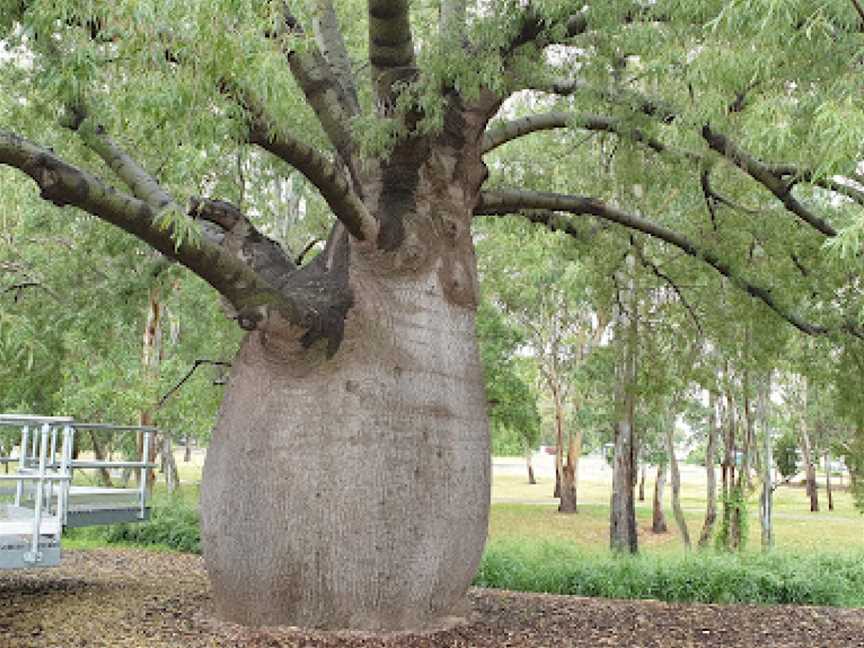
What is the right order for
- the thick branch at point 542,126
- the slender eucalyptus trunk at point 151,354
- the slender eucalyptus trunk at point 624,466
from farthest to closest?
1. the slender eucalyptus trunk at point 151,354
2. the slender eucalyptus trunk at point 624,466
3. the thick branch at point 542,126

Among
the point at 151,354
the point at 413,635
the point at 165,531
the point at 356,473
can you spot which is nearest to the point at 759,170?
the point at 356,473

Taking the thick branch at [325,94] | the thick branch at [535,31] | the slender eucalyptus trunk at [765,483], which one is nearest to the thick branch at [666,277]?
the thick branch at [535,31]

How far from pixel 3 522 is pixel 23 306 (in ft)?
23.9

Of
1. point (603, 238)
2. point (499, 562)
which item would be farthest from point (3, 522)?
point (603, 238)

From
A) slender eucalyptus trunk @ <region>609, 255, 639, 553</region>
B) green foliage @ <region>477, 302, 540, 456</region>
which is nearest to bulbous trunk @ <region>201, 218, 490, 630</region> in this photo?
slender eucalyptus trunk @ <region>609, 255, 639, 553</region>

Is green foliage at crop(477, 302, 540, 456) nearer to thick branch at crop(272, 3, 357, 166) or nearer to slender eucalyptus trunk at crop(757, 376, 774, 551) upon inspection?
slender eucalyptus trunk at crop(757, 376, 774, 551)

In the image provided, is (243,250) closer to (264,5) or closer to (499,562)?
(264,5)

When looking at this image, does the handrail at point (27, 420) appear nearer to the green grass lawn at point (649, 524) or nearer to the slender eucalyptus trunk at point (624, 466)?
the slender eucalyptus trunk at point (624, 466)

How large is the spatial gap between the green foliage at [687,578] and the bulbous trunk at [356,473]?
3479 mm

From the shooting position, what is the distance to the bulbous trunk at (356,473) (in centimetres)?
656

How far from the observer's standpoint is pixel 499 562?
36.0ft

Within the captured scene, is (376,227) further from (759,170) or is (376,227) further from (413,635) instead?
(759,170)

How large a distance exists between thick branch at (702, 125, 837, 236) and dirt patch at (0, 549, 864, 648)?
11.7 feet

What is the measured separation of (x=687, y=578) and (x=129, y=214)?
23.5ft
